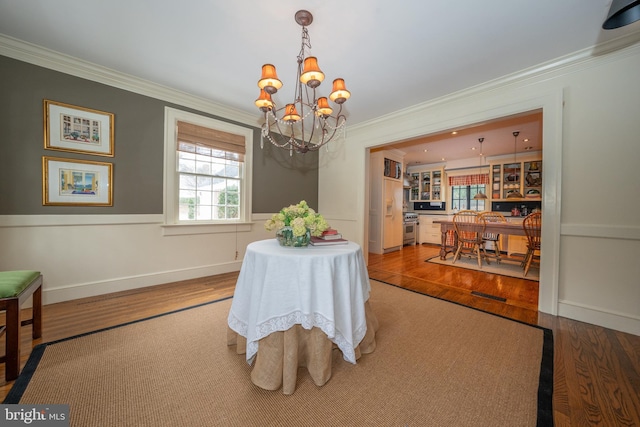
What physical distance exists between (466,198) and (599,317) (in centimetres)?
540

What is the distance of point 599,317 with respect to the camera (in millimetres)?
2291

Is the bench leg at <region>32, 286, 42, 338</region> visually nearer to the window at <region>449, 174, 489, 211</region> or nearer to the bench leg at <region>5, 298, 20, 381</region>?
the bench leg at <region>5, 298, 20, 381</region>

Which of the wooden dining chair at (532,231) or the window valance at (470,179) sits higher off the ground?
the window valance at (470,179)

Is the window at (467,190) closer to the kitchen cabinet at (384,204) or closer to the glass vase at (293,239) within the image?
the kitchen cabinet at (384,204)

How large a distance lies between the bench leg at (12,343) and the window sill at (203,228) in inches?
71.0

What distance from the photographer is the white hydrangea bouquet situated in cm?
171

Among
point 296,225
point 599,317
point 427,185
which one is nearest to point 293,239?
point 296,225

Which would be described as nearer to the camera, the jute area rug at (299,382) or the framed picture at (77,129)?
the jute area rug at (299,382)

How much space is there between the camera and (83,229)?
2.74 meters

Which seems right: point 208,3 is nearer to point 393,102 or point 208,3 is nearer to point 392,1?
point 392,1

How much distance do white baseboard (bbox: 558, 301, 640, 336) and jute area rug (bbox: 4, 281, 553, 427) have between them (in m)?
0.59

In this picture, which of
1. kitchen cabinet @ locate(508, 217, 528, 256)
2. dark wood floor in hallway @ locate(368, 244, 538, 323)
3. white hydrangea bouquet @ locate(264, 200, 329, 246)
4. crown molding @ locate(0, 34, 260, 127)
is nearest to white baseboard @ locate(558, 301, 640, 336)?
dark wood floor in hallway @ locate(368, 244, 538, 323)

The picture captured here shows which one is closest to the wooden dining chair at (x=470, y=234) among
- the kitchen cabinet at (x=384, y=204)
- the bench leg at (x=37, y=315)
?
the kitchen cabinet at (x=384, y=204)

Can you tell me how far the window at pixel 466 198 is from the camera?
700 cm
